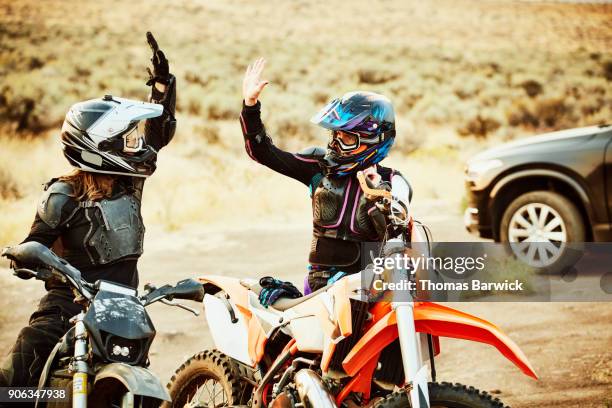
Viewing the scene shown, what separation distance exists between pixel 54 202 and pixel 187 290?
2.81 ft

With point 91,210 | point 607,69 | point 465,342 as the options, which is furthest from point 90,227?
point 607,69

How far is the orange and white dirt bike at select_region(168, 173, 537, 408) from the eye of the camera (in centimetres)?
486

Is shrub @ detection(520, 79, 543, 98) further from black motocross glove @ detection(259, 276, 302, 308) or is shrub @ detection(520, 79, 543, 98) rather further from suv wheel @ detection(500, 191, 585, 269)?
black motocross glove @ detection(259, 276, 302, 308)

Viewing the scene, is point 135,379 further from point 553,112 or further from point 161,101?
point 553,112

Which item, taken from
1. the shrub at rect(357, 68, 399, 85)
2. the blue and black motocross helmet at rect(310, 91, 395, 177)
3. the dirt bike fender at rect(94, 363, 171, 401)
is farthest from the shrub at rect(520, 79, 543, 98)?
the dirt bike fender at rect(94, 363, 171, 401)

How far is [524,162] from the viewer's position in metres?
11.7

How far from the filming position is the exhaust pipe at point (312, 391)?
16.8 ft

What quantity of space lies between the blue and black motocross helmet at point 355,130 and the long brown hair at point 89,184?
114cm

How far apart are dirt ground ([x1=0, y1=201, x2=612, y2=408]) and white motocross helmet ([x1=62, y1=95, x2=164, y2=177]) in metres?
3.43

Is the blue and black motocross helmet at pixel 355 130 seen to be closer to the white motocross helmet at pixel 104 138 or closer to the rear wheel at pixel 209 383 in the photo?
the white motocross helmet at pixel 104 138

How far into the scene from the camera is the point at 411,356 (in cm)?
482

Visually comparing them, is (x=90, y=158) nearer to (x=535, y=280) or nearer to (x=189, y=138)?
(x=535, y=280)

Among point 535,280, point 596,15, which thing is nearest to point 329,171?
point 535,280

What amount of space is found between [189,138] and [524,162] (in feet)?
48.3
